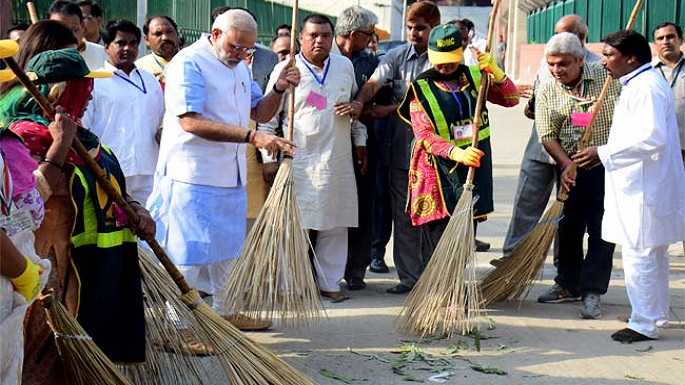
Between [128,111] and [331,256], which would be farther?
[331,256]

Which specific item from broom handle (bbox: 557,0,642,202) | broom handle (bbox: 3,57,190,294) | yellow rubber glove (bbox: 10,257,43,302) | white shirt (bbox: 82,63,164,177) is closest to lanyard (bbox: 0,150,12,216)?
yellow rubber glove (bbox: 10,257,43,302)

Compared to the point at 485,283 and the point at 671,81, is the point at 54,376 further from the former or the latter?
the point at 671,81

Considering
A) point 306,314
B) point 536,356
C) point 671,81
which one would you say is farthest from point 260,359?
point 671,81

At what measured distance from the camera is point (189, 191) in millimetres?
5316

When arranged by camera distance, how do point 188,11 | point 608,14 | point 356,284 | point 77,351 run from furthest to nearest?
1. point 608,14
2. point 188,11
3. point 356,284
4. point 77,351

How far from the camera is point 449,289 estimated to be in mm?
5641

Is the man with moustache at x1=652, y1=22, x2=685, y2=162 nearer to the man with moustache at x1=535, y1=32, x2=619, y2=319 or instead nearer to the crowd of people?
the crowd of people

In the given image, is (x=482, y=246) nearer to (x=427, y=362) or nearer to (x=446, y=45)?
(x=446, y=45)

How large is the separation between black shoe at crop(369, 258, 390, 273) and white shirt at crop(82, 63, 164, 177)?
2.09 meters

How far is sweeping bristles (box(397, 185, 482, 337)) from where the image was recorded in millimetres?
5617

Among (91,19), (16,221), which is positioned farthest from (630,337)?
(91,19)

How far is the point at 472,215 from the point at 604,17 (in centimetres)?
1702

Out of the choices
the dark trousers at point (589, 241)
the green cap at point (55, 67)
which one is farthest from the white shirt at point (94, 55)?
the dark trousers at point (589, 241)

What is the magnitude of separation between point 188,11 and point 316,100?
859cm
